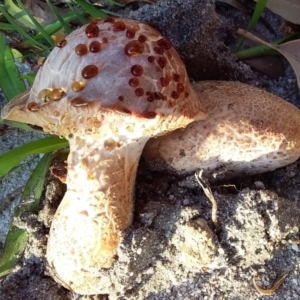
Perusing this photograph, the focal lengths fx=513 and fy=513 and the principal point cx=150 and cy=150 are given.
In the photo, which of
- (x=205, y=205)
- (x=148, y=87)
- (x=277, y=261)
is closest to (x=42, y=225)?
(x=205, y=205)

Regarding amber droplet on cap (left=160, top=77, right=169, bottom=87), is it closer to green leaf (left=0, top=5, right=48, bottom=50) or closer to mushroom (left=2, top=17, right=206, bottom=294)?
mushroom (left=2, top=17, right=206, bottom=294)

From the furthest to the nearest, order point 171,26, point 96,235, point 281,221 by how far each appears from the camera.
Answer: point 171,26
point 281,221
point 96,235

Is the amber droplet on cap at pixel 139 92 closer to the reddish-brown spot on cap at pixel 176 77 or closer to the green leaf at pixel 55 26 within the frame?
the reddish-brown spot on cap at pixel 176 77

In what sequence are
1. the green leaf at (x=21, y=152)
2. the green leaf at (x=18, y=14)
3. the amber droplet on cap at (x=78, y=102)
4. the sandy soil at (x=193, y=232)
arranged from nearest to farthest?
the amber droplet on cap at (x=78, y=102) < the sandy soil at (x=193, y=232) < the green leaf at (x=21, y=152) < the green leaf at (x=18, y=14)

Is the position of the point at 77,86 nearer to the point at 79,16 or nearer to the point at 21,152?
the point at 21,152

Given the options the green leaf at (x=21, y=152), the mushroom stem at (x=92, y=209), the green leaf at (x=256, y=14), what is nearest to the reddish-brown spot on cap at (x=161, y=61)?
the mushroom stem at (x=92, y=209)

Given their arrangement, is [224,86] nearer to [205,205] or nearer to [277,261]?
[205,205]

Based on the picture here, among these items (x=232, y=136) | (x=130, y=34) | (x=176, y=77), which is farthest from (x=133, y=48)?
(x=232, y=136)
